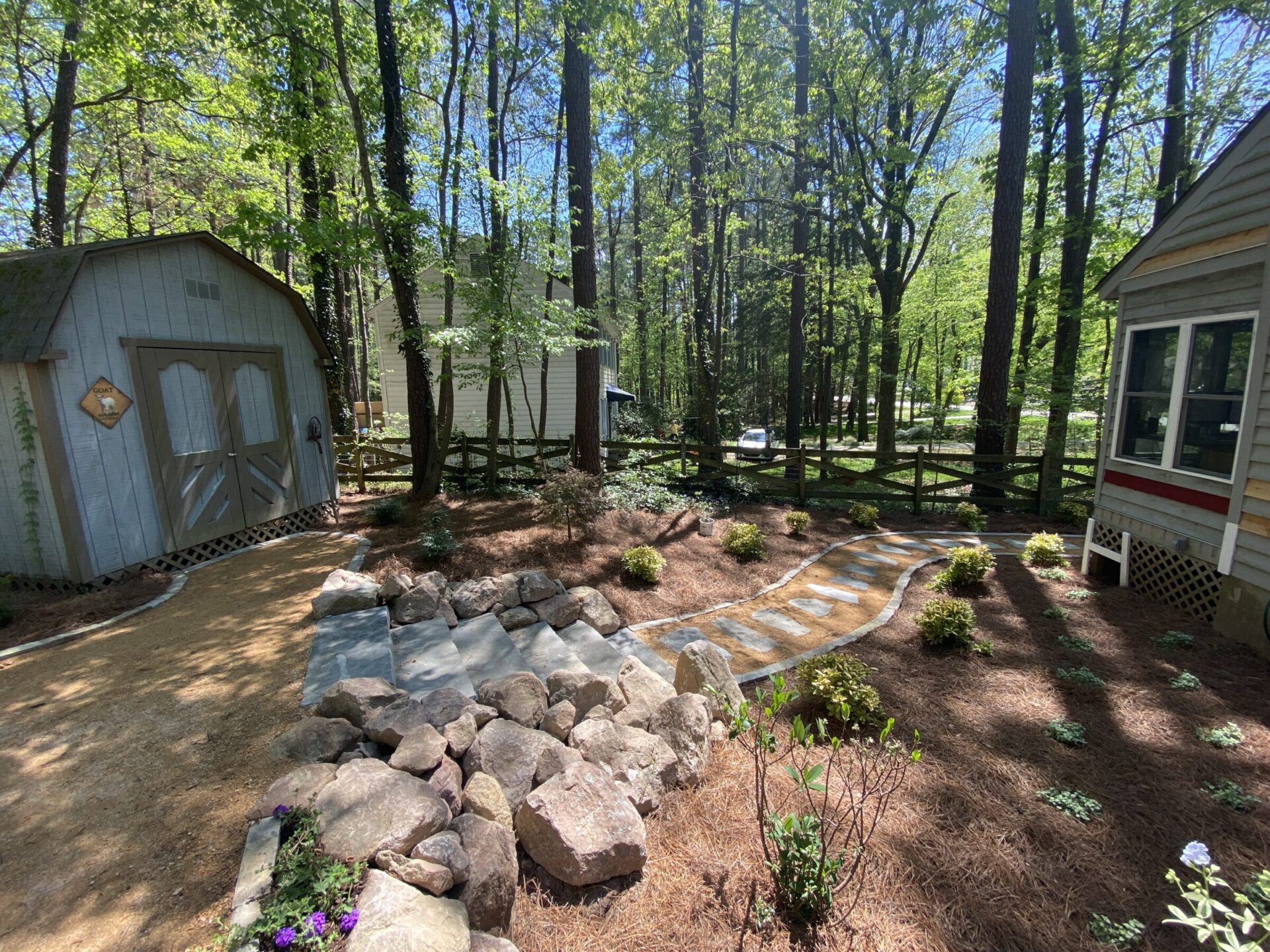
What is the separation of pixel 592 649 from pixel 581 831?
7.76 feet

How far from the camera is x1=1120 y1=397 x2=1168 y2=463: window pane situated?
216 inches

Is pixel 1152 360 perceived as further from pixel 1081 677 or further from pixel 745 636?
pixel 745 636

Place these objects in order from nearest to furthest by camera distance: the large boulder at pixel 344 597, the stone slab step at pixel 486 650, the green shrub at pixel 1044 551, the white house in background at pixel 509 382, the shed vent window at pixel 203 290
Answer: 1. the stone slab step at pixel 486 650
2. the large boulder at pixel 344 597
3. the shed vent window at pixel 203 290
4. the green shrub at pixel 1044 551
5. the white house in background at pixel 509 382

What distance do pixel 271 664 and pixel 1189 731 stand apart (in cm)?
631

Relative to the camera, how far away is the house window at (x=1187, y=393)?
15.5ft

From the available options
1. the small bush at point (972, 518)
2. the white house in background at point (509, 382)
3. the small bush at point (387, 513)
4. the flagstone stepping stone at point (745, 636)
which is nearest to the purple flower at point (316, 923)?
the flagstone stepping stone at point (745, 636)

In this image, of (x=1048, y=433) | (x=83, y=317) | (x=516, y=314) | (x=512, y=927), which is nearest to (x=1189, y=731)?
(x=512, y=927)

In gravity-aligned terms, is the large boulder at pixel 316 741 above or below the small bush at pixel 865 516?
above

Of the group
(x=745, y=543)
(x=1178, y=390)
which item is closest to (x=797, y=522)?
(x=745, y=543)

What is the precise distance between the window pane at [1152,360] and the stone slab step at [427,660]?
7.40 metres

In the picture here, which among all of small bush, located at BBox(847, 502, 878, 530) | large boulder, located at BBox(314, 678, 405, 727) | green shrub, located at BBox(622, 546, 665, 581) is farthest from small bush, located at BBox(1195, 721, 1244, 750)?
small bush, located at BBox(847, 502, 878, 530)

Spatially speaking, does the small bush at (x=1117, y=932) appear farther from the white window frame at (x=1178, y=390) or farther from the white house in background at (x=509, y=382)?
the white house in background at (x=509, y=382)

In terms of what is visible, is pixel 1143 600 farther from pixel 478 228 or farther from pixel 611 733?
pixel 478 228

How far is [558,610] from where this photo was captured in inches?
194
